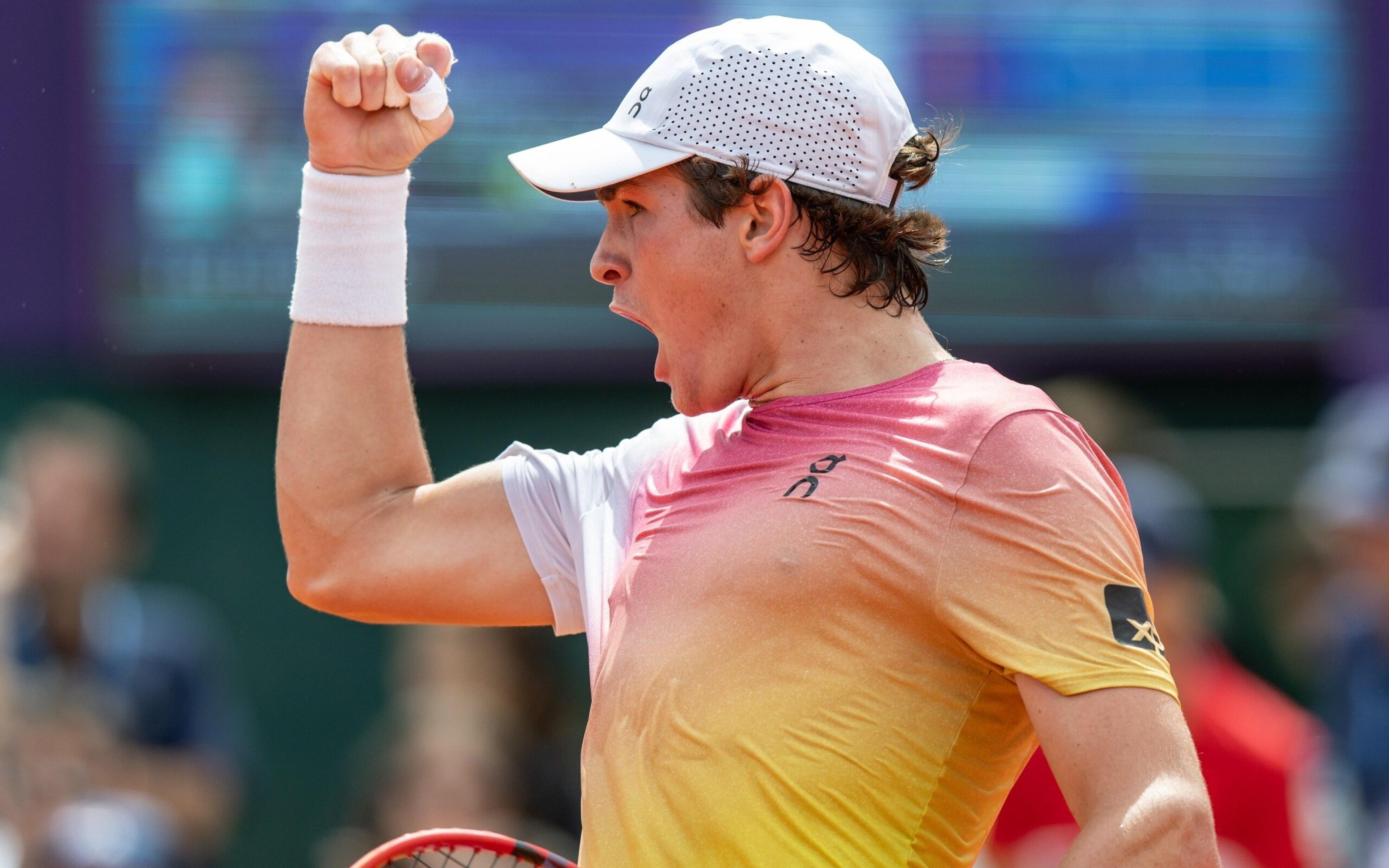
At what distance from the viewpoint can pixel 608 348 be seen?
6.00 m

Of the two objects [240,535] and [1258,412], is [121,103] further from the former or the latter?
[1258,412]

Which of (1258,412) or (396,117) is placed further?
(1258,412)

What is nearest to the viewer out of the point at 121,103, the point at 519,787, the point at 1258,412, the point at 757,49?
the point at 757,49

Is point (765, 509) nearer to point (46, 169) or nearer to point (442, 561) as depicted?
point (442, 561)

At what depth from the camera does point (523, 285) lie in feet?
19.2

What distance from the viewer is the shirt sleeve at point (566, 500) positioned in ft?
7.61

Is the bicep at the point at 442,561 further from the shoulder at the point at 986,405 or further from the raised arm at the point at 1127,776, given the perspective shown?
the raised arm at the point at 1127,776

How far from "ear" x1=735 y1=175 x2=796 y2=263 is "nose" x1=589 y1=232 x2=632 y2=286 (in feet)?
0.50

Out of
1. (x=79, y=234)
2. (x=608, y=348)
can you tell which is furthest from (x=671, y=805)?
(x=79, y=234)

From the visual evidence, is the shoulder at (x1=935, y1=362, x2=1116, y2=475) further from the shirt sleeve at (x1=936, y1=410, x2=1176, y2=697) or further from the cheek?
the cheek

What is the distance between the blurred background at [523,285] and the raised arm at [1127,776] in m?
3.43

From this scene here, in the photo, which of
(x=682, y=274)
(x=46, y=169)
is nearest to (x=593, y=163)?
(x=682, y=274)

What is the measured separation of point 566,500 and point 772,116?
58cm

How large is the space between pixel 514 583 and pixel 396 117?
619 mm
